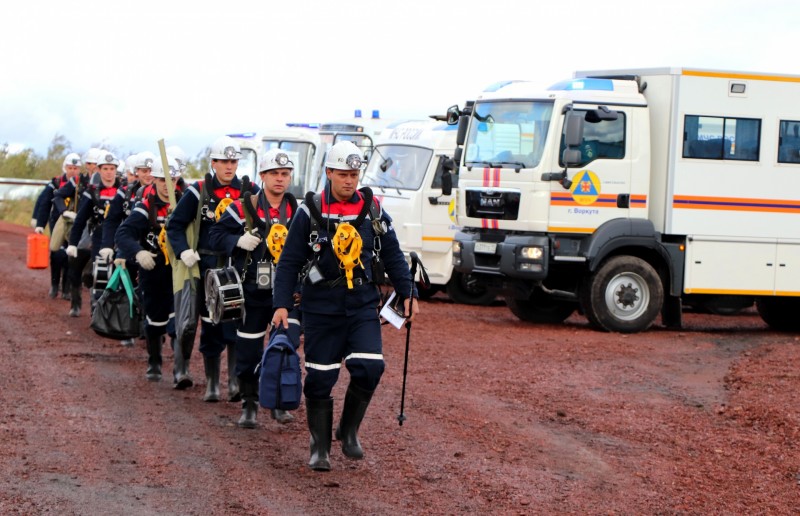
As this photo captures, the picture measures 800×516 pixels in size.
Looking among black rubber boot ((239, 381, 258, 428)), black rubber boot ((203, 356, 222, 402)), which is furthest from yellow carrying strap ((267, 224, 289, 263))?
black rubber boot ((203, 356, 222, 402))

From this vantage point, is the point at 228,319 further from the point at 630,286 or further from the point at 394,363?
the point at 630,286

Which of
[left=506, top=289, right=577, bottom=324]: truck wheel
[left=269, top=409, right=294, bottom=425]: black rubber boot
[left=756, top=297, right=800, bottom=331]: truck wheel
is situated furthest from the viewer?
[left=506, top=289, right=577, bottom=324]: truck wheel

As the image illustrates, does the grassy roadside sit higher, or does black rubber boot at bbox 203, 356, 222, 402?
black rubber boot at bbox 203, 356, 222, 402

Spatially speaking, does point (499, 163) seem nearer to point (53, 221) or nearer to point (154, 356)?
point (154, 356)

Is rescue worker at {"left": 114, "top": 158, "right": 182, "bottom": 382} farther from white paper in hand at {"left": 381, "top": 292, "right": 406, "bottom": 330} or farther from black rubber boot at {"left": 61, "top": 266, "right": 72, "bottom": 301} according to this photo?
black rubber boot at {"left": 61, "top": 266, "right": 72, "bottom": 301}

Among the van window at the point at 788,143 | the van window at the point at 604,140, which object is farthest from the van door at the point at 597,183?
the van window at the point at 788,143

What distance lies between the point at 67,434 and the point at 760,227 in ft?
36.0

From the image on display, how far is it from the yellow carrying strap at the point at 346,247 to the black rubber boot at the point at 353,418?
0.79m

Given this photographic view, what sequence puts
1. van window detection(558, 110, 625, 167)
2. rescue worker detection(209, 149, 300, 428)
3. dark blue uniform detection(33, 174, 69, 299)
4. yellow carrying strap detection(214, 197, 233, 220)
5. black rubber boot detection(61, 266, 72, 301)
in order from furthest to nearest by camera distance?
1. black rubber boot detection(61, 266, 72, 301)
2. dark blue uniform detection(33, 174, 69, 299)
3. van window detection(558, 110, 625, 167)
4. yellow carrying strap detection(214, 197, 233, 220)
5. rescue worker detection(209, 149, 300, 428)

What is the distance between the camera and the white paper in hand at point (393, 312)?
28.7ft

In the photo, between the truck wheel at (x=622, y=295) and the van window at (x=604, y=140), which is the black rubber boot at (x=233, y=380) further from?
the truck wheel at (x=622, y=295)

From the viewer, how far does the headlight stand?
55.4ft

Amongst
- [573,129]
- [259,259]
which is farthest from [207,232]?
[573,129]

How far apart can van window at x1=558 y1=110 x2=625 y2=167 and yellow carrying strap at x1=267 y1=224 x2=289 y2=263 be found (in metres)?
7.73
